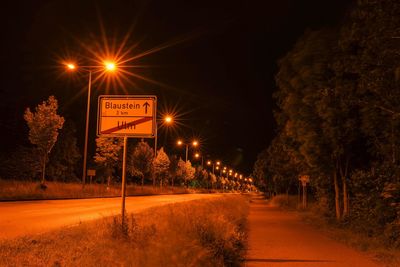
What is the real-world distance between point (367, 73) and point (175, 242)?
8.63m

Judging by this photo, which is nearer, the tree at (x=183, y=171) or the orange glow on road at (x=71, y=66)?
the orange glow on road at (x=71, y=66)

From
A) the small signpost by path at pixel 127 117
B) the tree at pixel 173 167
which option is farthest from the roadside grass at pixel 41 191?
the tree at pixel 173 167

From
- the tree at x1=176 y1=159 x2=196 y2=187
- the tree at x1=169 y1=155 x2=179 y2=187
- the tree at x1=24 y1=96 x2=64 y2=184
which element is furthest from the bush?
Answer: the tree at x1=176 y1=159 x2=196 y2=187

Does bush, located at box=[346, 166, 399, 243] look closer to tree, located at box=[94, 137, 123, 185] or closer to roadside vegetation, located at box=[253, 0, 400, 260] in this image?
roadside vegetation, located at box=[253, 0, 400, 260]

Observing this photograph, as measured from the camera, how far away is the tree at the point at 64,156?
71312mm

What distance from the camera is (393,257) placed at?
11.8m

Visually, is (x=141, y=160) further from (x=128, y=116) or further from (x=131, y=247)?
(x=131, y=247)

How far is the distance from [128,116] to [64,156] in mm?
66287

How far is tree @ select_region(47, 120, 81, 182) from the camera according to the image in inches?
2808

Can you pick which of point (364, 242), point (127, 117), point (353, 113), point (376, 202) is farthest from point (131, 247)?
point (353, 113)

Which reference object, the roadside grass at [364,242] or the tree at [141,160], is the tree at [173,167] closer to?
the tree at [141,160]

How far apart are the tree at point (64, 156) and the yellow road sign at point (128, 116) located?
6207cm

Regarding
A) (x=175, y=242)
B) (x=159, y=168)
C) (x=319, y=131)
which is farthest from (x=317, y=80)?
(x=159, y=168)

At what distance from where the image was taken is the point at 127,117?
10.6 metres
